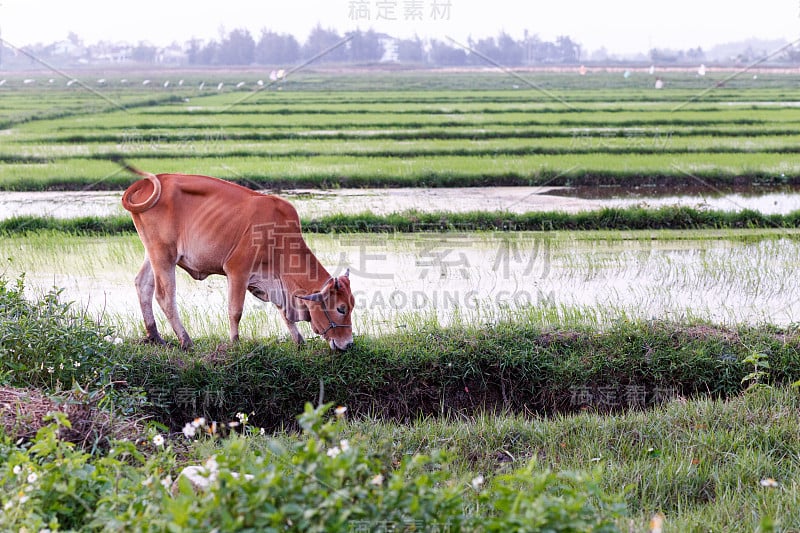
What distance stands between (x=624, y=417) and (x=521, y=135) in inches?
454

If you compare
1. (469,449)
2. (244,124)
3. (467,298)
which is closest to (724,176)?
(467,298)

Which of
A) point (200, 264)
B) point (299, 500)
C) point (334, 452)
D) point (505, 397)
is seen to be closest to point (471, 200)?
point (505, 397)

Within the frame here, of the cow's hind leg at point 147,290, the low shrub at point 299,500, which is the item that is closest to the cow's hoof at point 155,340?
the cow's hind leg at point 147,290

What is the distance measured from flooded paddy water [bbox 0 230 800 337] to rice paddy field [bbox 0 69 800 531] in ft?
0.11

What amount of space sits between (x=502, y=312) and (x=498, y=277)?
119 centimetres

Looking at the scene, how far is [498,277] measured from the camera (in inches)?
250

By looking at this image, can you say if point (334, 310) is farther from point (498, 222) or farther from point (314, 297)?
point (498, 222)

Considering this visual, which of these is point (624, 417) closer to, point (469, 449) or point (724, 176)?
point (469, 449)

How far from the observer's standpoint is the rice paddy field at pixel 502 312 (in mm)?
3494

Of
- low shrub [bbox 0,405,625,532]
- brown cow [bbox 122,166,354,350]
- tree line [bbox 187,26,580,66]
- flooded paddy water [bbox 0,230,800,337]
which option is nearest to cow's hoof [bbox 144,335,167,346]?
brown cow [bbox 122,166,354,350]

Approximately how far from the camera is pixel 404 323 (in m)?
5.12

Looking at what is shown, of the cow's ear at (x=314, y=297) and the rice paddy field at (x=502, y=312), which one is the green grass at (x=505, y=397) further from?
the cow's ear at (x=314, y=297)

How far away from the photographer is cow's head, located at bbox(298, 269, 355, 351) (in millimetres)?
4020

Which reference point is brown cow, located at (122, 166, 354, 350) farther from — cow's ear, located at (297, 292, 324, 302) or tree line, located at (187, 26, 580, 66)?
tree line, located at (187, 26, 580, 66)
